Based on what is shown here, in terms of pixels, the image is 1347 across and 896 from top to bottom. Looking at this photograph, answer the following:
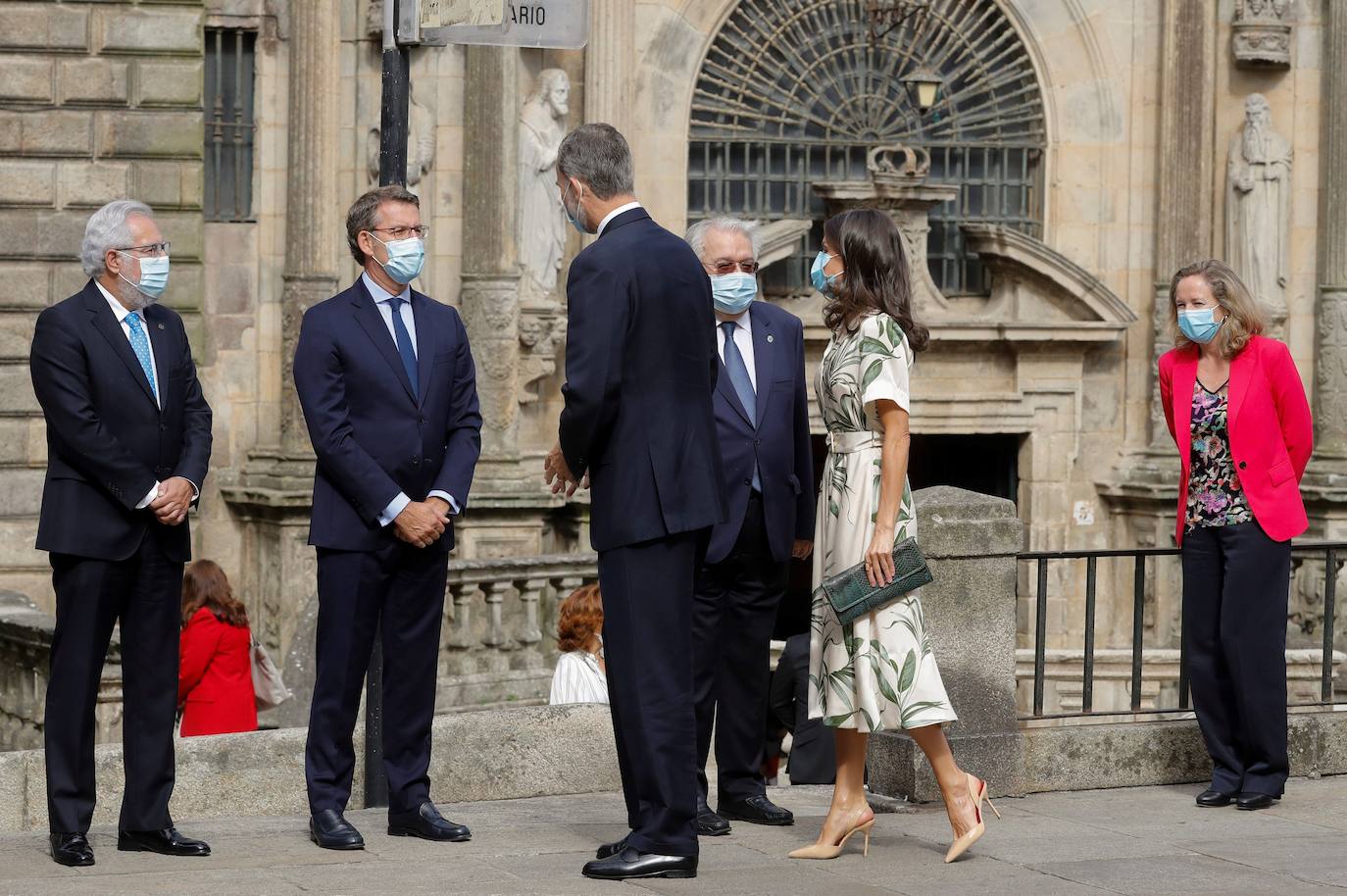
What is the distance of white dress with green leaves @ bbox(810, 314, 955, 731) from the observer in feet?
22.6

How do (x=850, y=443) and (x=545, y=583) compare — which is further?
(x=545, y=583)

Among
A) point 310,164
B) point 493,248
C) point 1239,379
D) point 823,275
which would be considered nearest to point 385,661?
point 823,275

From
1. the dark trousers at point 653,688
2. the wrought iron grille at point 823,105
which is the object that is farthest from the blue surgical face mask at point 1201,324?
the wrought iron grille at point 823,105

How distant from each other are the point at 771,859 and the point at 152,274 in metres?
2.47

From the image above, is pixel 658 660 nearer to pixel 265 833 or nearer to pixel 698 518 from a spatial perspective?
pixel 698 518

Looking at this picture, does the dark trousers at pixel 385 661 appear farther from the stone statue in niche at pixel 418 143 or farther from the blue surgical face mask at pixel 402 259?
the stone statue in niche at pixel 418 143

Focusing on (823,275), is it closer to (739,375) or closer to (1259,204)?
(739,375)

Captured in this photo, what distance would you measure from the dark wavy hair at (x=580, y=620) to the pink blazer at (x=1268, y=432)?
2.56 meters

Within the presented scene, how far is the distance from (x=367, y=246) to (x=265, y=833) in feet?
5.90

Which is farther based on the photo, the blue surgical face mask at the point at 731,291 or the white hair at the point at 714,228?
the white hair at the point at 714,228

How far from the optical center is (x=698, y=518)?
6.43 metres

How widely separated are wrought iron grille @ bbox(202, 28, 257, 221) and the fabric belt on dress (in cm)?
976

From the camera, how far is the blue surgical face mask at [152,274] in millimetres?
6805

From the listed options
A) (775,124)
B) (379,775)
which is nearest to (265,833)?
(379,775)
